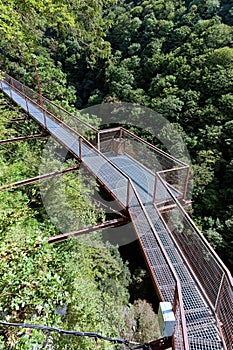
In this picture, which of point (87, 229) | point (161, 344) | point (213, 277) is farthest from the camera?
point (87, 229)

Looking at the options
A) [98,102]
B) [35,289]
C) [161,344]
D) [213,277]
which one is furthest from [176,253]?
[98,102]

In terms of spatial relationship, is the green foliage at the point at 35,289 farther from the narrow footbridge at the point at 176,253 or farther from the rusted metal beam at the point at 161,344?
the narrow footbridge at the point at 176,253

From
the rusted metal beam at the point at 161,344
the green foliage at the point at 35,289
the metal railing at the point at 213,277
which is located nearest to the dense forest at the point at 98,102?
the green foliage at the point at 35,289

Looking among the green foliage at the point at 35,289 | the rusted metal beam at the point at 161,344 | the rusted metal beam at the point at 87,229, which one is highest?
the rusted metal beam at the point at 87,229

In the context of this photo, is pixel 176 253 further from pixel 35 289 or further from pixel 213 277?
pixel 35 289

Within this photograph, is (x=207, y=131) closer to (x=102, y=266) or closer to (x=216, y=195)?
(x=216, y=195)

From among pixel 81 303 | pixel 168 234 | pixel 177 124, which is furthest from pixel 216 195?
pixel 81 303

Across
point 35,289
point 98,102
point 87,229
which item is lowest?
point 35,289

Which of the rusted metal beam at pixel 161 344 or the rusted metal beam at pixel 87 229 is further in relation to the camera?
the rusted metal beam at pixel 87 229

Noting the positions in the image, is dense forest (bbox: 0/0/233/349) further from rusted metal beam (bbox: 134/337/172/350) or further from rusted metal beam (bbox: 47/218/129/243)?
rusted metal beam (bbox: 134/337/172/350)
